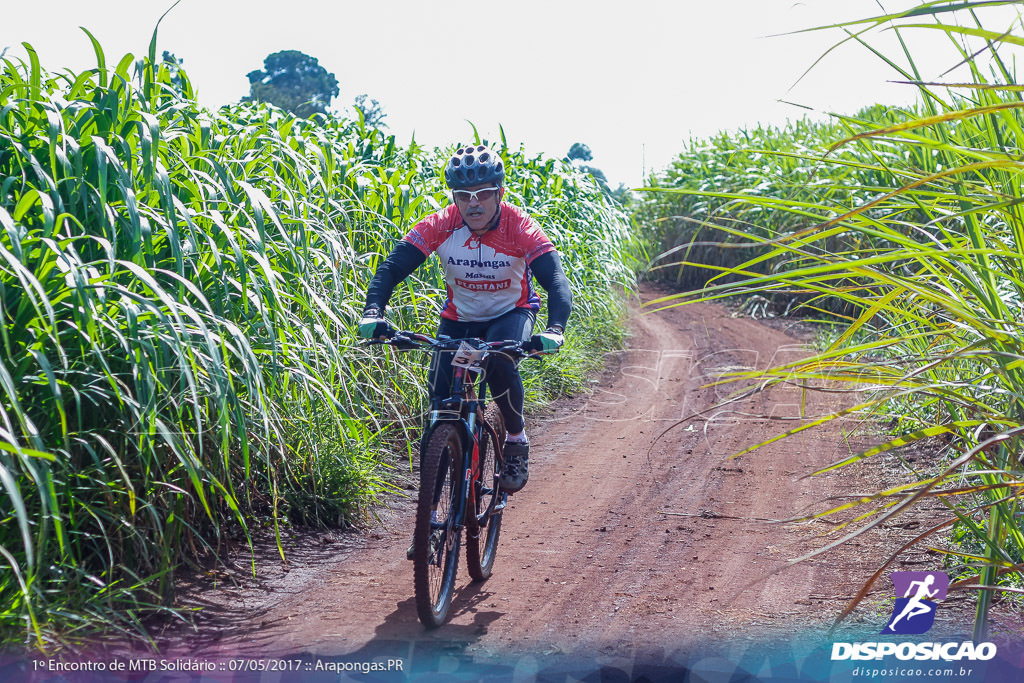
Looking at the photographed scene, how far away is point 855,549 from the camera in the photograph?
4.19 metres

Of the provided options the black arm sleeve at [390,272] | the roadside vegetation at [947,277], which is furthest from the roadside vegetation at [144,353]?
the roadside vegetation at [947,277]

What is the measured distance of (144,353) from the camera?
302 cm

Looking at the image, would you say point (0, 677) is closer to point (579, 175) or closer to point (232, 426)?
point (232, 426)

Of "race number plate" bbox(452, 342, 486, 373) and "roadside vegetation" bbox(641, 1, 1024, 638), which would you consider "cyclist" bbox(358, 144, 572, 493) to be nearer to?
"race number plate" bbox(452, 342, 486, 373)

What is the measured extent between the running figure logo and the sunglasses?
7.78 feet

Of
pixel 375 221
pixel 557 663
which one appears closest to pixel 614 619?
pixel 557 663

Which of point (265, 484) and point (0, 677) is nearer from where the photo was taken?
point (0, 677)

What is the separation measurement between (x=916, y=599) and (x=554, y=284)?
1984mm

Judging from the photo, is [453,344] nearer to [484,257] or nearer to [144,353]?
[484,257]

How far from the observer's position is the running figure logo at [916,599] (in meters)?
3.20

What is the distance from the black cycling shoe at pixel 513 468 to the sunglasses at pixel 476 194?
122 cm

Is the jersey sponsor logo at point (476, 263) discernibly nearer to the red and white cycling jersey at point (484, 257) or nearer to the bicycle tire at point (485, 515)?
the red and white cycling jersey at point (484, 257)

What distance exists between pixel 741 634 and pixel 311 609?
1778 millimetres

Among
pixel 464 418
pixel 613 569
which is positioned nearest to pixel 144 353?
pixel 464 418
